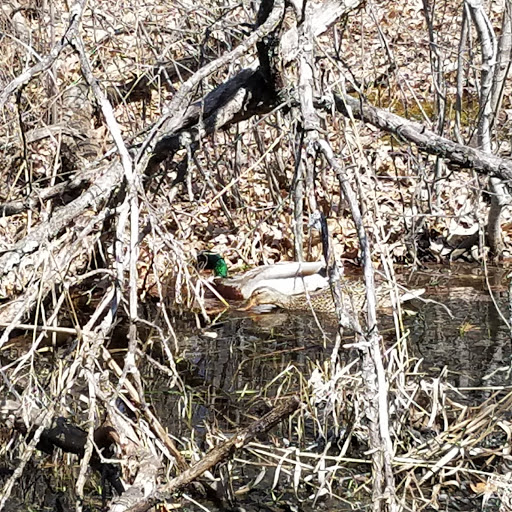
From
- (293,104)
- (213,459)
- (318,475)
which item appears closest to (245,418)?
(318,475)

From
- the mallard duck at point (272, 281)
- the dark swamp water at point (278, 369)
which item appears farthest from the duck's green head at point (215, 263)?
the dark swamp water at point (278, 369)

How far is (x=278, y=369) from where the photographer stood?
6.74 metres

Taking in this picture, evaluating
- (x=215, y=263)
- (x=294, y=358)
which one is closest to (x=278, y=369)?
(x=294, y=358)

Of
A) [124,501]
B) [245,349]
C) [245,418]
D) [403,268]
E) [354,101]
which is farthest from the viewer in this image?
[403,268]

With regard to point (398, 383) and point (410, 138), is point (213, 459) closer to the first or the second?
point (398, 383)

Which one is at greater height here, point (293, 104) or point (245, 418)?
point (293, 104)

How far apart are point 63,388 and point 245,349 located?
11.0ft

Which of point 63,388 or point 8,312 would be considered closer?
point 63,388

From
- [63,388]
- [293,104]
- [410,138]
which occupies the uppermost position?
[293,104]

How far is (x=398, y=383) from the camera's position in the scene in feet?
14.7

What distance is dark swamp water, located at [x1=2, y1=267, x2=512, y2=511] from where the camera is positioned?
188 inches

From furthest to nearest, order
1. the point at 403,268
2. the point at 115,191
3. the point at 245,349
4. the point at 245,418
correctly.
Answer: the point at 403,268, the point at 245,349, the point at 245,418, the point at 115,191

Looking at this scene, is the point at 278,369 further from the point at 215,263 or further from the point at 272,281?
the point at 215,263

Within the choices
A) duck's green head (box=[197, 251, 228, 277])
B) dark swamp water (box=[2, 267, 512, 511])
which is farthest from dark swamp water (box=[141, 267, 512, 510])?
duck's green head (box=[197, 251, 228, 277])
